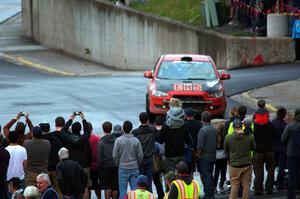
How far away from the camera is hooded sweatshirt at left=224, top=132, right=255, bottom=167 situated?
17750 mm

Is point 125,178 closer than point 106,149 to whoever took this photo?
Yes

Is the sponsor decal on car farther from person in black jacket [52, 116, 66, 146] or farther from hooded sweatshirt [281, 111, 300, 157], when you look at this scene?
person in black jacket [52, 116, 66, 146]

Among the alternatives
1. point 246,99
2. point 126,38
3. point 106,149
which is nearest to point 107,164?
point 106,149

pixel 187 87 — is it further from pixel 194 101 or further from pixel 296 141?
pixel 296 141

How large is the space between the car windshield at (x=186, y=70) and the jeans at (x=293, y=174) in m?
8.14

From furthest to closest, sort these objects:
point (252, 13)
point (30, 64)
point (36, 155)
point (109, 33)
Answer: point (109, 33), point (30, 64), point (252, 13), point (36, 155)

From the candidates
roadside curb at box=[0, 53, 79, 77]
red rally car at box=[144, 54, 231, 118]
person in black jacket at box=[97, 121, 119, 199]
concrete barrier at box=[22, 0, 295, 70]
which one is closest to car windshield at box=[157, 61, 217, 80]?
red rally car at box=[144, 54, 231, 118]

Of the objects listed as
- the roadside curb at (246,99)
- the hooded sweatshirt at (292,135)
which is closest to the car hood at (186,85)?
the roadside curb at (246,99)

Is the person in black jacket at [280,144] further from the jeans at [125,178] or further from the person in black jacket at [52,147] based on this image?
the person in black jacket at [52,147]

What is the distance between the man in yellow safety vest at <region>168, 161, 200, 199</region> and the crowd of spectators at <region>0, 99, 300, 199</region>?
2.11 m

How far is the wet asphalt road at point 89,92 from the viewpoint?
2730 centimetres

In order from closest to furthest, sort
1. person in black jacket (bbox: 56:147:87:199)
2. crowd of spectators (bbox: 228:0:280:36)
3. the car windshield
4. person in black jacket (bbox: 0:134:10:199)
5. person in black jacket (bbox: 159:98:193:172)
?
person in black jacket (bbox: 56:147:87:199) < person in black jacket (bbox: 0:134:10:199) < person in black jacket (bbox: 159:98:193:172) < the car windshield < crowd of spectators (bbox: 228:0:280:36)

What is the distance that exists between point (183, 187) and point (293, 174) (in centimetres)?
404

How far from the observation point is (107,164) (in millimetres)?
17656
